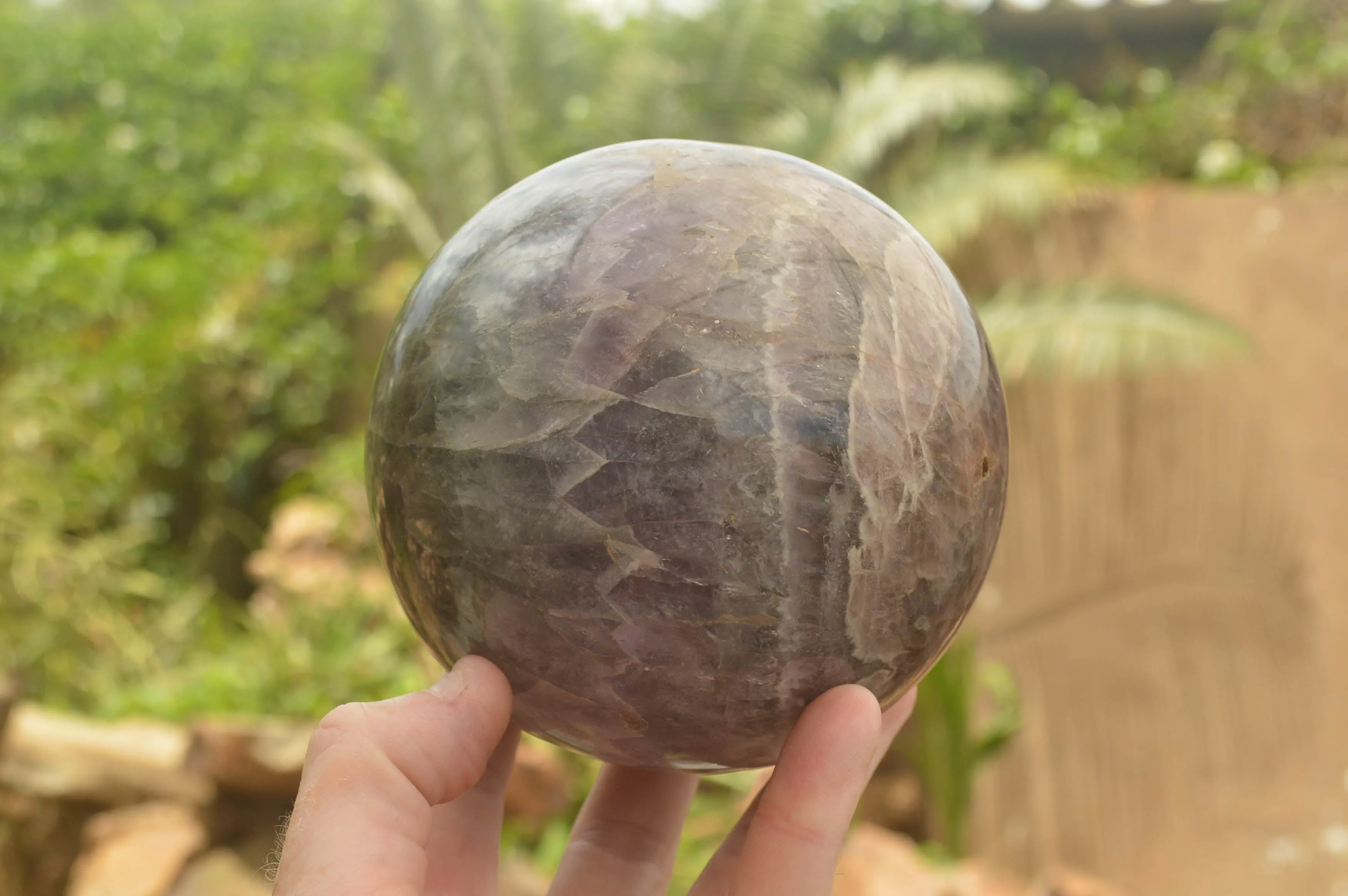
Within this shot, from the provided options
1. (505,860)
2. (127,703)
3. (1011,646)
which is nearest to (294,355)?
(127,703)

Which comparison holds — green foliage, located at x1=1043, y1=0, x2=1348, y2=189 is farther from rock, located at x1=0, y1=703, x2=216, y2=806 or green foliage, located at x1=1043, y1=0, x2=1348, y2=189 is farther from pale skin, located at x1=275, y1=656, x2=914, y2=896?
rock, located at x1=0, y1=703, x2=216, y2=806

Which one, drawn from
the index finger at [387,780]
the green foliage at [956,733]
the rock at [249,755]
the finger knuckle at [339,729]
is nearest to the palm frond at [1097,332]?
the green foliage at [956,733]

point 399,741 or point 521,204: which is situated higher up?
point 521,204

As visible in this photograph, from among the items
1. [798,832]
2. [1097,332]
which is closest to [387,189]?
[1097,332]

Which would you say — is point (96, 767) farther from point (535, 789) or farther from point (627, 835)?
point (627, 835)

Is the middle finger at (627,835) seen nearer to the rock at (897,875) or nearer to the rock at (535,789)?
the rock at (897,875)

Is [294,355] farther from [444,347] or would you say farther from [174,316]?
[444,347]
